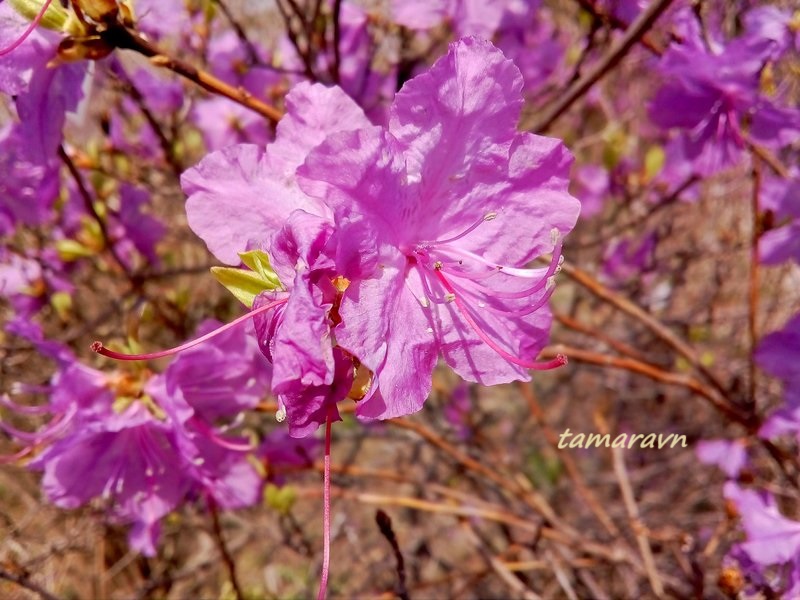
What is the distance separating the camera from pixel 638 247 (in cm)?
274

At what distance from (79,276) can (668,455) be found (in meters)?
2.53

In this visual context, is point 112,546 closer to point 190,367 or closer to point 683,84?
point 190,367

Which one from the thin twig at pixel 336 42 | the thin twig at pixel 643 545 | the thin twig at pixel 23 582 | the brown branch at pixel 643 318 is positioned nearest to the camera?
the thin twig at pixel 23 582

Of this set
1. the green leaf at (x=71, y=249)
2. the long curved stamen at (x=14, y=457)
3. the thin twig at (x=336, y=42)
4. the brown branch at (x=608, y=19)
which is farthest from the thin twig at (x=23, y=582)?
the brown branch at (x=608, y=19)

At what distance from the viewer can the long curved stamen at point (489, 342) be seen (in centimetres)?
79

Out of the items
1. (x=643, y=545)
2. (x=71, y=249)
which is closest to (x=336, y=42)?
(x=71, y=249)

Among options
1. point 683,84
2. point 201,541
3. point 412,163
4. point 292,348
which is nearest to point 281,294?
point 292,348

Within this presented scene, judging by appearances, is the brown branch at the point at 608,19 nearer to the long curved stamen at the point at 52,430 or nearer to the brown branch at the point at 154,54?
the brown branch at the point at 154,54

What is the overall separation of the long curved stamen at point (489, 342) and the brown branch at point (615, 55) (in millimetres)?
472

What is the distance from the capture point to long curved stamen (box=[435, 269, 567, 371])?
2.58 ft

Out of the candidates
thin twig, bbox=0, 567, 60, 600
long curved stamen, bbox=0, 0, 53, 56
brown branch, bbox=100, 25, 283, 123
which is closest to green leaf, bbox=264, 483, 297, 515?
thin twig, bbox=0, 567, 60, 600

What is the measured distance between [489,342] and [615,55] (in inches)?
21.5

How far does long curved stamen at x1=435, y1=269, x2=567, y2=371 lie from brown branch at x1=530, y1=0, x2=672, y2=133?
47 centimetres

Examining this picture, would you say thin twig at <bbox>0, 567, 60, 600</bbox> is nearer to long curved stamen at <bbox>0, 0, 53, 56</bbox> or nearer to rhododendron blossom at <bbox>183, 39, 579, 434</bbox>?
rhododendron blossom at <bbox>183, 39, 579, 434</bbox>
